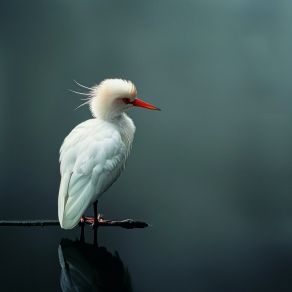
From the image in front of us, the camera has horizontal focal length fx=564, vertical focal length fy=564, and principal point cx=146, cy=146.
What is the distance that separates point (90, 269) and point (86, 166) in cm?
24

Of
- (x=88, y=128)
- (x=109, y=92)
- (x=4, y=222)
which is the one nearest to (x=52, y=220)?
(x=4, y=222)

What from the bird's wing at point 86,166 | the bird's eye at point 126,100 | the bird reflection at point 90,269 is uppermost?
the bird's eye at point 126,100

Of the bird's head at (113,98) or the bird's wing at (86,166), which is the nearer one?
the bird's wing at (86,166)

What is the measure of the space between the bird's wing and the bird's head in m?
0.05

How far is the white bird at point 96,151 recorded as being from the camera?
3.78 feet

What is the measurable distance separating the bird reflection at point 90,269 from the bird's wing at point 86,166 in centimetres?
6

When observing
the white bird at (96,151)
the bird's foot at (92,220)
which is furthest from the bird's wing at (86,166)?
the bird's foot at (92,220)

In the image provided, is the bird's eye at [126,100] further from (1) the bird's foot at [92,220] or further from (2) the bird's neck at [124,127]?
(1) the bird's foot at [92,220]

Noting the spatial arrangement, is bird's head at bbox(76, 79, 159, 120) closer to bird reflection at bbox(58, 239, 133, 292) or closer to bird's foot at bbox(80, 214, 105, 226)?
bird's foot at bbox(80, 214, 105, 226)

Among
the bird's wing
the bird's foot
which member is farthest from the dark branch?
the bird's wing

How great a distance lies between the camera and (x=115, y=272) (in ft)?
3.47

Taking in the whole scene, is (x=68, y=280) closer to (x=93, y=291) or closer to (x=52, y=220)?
(x=93, y=291)

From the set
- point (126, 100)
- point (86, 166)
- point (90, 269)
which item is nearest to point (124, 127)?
point (126, 100)

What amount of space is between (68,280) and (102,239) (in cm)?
22
